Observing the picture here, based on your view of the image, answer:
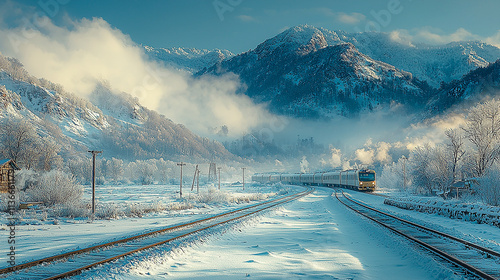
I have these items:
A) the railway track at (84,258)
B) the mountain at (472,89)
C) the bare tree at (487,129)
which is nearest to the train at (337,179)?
the bare tree at (487,129)

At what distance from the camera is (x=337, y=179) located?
8369cm

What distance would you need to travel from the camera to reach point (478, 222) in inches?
787

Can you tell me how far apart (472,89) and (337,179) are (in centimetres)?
12078

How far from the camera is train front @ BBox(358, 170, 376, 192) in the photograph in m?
62.9

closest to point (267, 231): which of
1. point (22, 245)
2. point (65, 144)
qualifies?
point (22, 245)

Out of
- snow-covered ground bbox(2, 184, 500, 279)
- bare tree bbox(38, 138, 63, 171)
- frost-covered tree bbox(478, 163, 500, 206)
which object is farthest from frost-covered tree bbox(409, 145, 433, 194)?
bare tree bbox(38, 138, 63, 171)

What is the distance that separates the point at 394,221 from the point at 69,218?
21.8m

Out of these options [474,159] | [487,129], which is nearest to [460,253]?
[487,129]

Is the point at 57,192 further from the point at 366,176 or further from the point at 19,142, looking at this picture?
the point at 366,176

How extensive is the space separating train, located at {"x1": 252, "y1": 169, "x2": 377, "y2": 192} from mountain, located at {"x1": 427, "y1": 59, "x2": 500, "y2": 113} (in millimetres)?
96915

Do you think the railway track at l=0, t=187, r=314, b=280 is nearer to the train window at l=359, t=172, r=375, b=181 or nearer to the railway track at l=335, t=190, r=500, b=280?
the railway track at l=335, t=190, r=500, b=280

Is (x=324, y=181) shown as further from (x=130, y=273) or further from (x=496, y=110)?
(x=130, y=273)

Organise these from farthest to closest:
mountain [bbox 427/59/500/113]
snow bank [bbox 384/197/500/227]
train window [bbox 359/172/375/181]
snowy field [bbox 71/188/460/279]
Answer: mountain [bbox 427/59/500/113], train window [bbox 359/172/375/181], snow bank [bbox 384/197/500/227], snowy field [bbox 71/188/460/279]

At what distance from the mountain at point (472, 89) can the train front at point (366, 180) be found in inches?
4575
